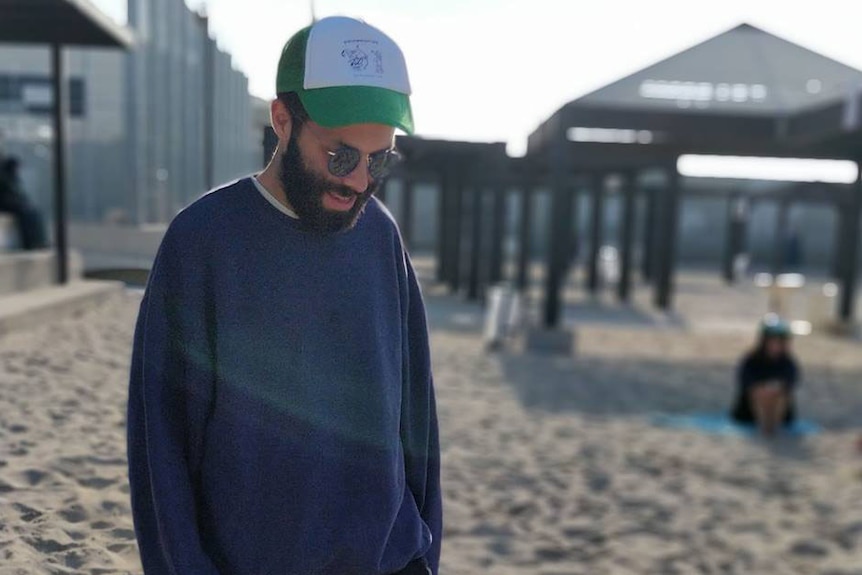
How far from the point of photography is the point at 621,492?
4.16m

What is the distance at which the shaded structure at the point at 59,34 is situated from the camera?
6398 mm

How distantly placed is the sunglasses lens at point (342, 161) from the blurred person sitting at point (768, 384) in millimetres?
5120

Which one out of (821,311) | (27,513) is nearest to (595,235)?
(821,311)

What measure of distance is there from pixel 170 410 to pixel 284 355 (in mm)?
186

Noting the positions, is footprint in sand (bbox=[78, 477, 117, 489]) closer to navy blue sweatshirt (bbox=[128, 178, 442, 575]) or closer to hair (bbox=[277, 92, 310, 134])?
navy blue sweatshirt (bbox=[128, 178, 442, 575])

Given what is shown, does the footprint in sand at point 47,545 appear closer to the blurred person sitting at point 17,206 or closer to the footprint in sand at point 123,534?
the footprint in sand at point 123,534

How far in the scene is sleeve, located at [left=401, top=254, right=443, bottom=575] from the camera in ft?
4.72

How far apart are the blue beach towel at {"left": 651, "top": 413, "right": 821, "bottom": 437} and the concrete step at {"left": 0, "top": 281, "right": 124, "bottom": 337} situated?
3.93 metres

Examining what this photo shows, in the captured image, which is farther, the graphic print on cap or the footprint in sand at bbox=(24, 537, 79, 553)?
the footprint in sand at bbox=(24, 537, 79, 553)

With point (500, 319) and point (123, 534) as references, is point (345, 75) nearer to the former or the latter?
point (123, 534)

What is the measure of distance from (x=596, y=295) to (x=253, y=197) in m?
14.8

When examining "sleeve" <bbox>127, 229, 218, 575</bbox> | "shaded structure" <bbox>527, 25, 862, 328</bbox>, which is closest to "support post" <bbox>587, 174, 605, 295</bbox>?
"shaded structure" <bbox>527, 25, 862, 328</bbox>

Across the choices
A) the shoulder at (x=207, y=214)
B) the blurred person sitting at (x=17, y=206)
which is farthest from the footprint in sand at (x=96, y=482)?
the blurred person sitting at (x=17, y=206)

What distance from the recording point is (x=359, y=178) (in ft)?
3.92
